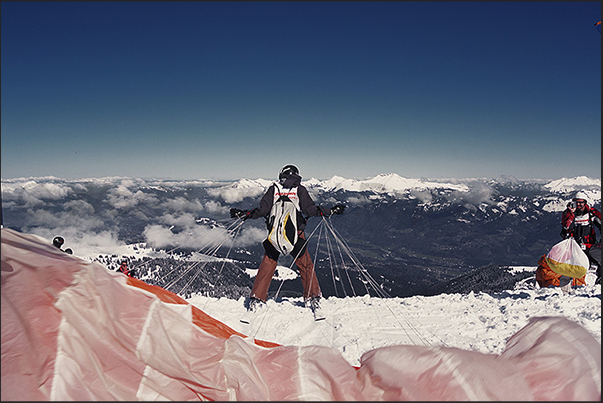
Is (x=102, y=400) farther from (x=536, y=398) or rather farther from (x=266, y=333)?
(x=266, y=333)

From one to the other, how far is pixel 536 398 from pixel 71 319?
127 inches

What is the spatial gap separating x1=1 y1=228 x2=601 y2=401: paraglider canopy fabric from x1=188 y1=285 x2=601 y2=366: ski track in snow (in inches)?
85.6

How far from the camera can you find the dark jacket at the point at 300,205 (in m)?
6.09

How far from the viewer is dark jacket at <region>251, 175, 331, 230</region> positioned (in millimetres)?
6094

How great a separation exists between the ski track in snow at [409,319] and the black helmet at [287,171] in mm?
2876

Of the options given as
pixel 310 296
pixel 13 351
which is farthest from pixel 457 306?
pixel 13 351

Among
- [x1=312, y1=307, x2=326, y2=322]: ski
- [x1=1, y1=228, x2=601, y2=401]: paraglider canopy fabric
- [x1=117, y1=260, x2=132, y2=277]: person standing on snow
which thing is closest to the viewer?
[x1=1, y1=228, x2=601, y2=401]: paraglider canopy fabric

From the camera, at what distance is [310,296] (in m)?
6.29

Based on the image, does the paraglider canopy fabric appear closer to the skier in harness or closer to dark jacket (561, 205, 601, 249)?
the skier in harness

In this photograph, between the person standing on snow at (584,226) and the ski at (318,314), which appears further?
the person standing on snow at (584,226)

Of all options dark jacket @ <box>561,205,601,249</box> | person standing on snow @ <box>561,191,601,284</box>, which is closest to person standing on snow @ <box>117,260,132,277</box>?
person standing on snow @ <box>561,191,601,284</box>

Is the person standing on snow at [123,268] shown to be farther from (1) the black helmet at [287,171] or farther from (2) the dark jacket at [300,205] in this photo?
(1) the black helmet at [287,171]

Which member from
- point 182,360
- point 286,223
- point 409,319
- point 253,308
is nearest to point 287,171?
point 286,223

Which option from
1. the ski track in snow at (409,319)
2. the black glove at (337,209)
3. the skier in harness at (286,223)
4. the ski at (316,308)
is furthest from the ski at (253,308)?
the black glove at (337,209)
